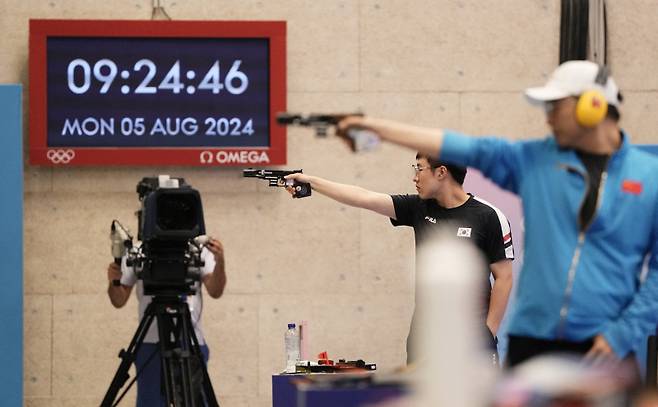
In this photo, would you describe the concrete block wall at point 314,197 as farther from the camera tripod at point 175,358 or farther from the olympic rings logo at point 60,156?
the camera tripod at point 175,358

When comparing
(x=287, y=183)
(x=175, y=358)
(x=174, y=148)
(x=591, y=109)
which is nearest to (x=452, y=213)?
(x=287, y=183)

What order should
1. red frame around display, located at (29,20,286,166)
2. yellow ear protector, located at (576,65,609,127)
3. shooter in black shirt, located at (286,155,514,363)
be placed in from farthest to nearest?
1. red frame around display, located at (29,20,286,166)
2. shooter in black shirt, located at (286,155,514,363)
3. yellow ear protector, located at (576,65,609,127)

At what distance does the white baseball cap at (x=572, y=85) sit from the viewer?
2773mm

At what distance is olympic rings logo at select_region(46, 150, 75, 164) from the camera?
654 cm

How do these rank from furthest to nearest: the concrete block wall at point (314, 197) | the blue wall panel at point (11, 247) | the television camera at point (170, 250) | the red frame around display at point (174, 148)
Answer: the concrete block wall at point (314, 197) < the red frame around display at point (174, 148) < the blue wall panel at point (11, 247) < the television camera at point (170, 250)

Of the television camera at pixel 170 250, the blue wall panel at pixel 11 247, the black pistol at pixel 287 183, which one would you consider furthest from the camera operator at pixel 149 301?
the blue wall panel at pixel 11 247

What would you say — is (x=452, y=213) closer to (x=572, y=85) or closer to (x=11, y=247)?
(x=572, y=85)

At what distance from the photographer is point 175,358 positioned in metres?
4.26

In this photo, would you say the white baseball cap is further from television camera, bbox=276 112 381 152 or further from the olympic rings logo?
the olympic rings logo

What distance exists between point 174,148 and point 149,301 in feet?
6.21

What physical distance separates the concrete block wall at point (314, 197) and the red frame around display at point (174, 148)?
5.4 inches

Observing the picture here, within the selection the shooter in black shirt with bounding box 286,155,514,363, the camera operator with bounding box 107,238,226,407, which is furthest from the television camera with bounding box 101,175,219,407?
the shooter in black shirt with bounding box 286,155,514,363

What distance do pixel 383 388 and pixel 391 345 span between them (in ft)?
17.4

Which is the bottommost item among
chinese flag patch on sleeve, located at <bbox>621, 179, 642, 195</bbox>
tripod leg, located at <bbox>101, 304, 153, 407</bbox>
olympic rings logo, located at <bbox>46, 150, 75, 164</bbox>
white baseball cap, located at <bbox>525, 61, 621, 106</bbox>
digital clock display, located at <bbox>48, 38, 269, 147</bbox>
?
tripod leg, located at <bbox>101, 304, 153, 407</bbox>
